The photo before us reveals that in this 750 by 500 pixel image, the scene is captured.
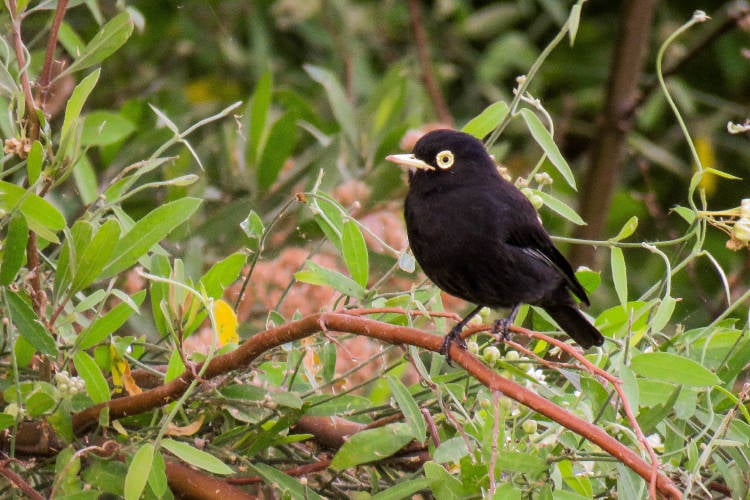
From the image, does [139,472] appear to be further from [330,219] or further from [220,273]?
[330,219]

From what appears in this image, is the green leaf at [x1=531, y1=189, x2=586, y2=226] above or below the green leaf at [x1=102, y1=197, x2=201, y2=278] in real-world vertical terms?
below

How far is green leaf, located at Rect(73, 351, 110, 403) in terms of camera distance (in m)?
2.59

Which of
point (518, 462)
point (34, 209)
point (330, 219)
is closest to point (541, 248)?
point (330, 219)

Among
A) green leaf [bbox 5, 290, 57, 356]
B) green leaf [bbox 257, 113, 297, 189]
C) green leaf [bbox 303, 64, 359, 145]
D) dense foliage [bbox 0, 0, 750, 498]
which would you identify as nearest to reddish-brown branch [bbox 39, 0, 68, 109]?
dense foliage [bbox 0, 0, 750, 498]

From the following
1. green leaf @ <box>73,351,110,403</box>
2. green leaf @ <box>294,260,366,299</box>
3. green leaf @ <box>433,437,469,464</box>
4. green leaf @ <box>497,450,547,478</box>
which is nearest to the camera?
green leaf @ <box>497,450,547,478</box>

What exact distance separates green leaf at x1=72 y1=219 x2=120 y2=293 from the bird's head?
0.99 meters

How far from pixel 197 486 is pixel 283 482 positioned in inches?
7.0

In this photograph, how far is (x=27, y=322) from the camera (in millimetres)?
2543

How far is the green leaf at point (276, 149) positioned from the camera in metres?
4.14

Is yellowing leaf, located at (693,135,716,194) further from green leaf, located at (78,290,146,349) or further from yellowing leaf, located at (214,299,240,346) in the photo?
green leaf, located at (78,290,146,349)

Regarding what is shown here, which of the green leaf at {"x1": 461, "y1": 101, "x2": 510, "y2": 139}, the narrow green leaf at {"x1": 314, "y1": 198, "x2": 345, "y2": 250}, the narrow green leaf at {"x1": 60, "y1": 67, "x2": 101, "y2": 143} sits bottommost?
the narrow green leaf at {"x1": 314, "y1": 198, "x2": 345, "y2": 250}

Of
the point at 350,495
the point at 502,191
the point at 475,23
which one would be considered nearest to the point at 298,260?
the point at 502,191

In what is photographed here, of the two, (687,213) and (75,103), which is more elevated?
(75,103)

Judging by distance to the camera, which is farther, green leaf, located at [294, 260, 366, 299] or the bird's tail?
the bird's tail
